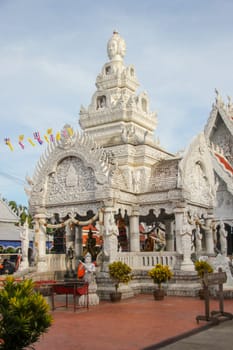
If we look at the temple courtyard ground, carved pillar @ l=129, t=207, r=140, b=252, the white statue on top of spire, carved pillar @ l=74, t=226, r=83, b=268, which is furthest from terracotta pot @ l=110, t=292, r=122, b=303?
the white statue on top of spire

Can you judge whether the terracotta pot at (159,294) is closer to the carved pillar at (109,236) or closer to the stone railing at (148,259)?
the stone railing at (148,259)

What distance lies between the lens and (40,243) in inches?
659

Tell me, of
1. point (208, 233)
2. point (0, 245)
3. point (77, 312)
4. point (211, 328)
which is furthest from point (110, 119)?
point (0, 245)

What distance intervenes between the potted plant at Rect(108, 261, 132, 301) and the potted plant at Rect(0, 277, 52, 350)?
27.4 ft

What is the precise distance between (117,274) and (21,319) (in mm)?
8723

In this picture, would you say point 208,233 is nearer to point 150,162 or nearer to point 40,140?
point 150,162

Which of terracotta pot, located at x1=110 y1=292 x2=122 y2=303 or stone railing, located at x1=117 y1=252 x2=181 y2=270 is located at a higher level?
stone railing, located at x1=117 y1=252 x2=181 y2=270

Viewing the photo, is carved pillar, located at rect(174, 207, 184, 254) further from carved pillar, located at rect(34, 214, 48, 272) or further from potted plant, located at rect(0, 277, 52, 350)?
potted plant, located at rect(0, 277, 52, 350)

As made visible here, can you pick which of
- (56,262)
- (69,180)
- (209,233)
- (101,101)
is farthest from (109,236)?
(101,101)

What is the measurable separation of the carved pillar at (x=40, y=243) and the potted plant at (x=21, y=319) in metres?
10.8

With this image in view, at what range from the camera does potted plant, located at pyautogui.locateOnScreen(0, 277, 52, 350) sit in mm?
5660

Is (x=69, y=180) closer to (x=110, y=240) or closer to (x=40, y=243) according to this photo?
(x=40, y=243)

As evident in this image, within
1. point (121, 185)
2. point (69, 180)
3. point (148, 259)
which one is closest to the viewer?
point (121, 185)

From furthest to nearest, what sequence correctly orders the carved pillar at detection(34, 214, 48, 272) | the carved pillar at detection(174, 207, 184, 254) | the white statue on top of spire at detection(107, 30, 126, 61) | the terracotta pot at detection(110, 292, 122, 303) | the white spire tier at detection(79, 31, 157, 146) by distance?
1. the white statue on top of spire at detection(107, 30, 126, 61)
2. the white spire tier at detection(79, 31, 157, 146)
3. the carved pillar at detection(34, 214, 48, 272)
4. the carved pillar at detection(174, 207, 184, 254)
5. the terracotta pot at detection(110, 292, 122, 303)
